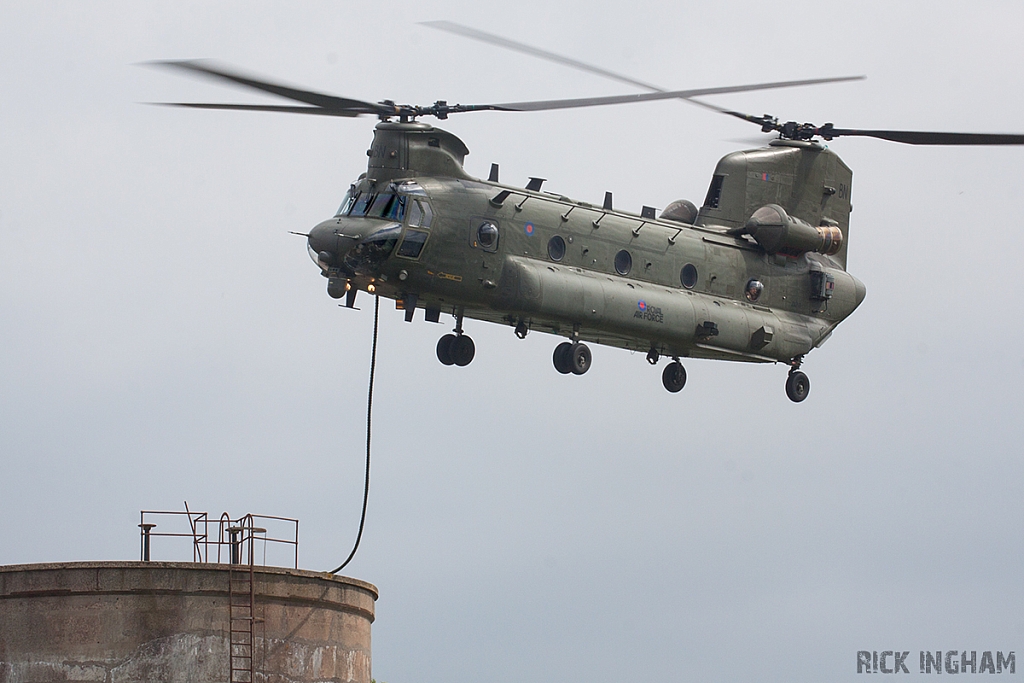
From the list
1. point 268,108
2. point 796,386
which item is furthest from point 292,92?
point 796,386

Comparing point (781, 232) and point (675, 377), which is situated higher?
point (781, 232)

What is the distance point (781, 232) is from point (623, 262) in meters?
5.54

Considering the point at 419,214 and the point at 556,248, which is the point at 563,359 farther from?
the point at 419,214

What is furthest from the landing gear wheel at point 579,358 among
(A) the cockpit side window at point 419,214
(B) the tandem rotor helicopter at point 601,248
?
(A) the cockpit side window at point 419,214

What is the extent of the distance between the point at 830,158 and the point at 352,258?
16001 millimetres

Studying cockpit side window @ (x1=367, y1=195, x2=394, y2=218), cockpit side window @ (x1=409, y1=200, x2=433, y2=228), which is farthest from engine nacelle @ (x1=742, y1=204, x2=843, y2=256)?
cockpit side window @ (x1=367, y1=195, x2=394, y2=218)

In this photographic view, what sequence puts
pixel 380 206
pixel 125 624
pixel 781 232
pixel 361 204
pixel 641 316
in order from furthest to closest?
1. pixel 781 232
2. pixel 641 316
3. pixel 361 204
4. pixel 380 206
5. pixel 125 624

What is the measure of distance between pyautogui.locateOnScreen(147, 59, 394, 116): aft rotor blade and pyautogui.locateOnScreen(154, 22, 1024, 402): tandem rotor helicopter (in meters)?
0.04

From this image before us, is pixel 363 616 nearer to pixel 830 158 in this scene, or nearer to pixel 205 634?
pixel 205 634

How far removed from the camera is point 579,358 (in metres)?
38.4

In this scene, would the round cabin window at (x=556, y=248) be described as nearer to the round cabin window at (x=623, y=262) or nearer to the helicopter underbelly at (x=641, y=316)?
the helicopter underbelly at (x=641, y=316)

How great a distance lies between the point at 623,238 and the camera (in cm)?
3988

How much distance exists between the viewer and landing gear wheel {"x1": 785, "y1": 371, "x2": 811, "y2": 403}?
43.8 m

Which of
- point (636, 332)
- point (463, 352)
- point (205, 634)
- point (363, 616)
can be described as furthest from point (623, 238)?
point (205, 634)
